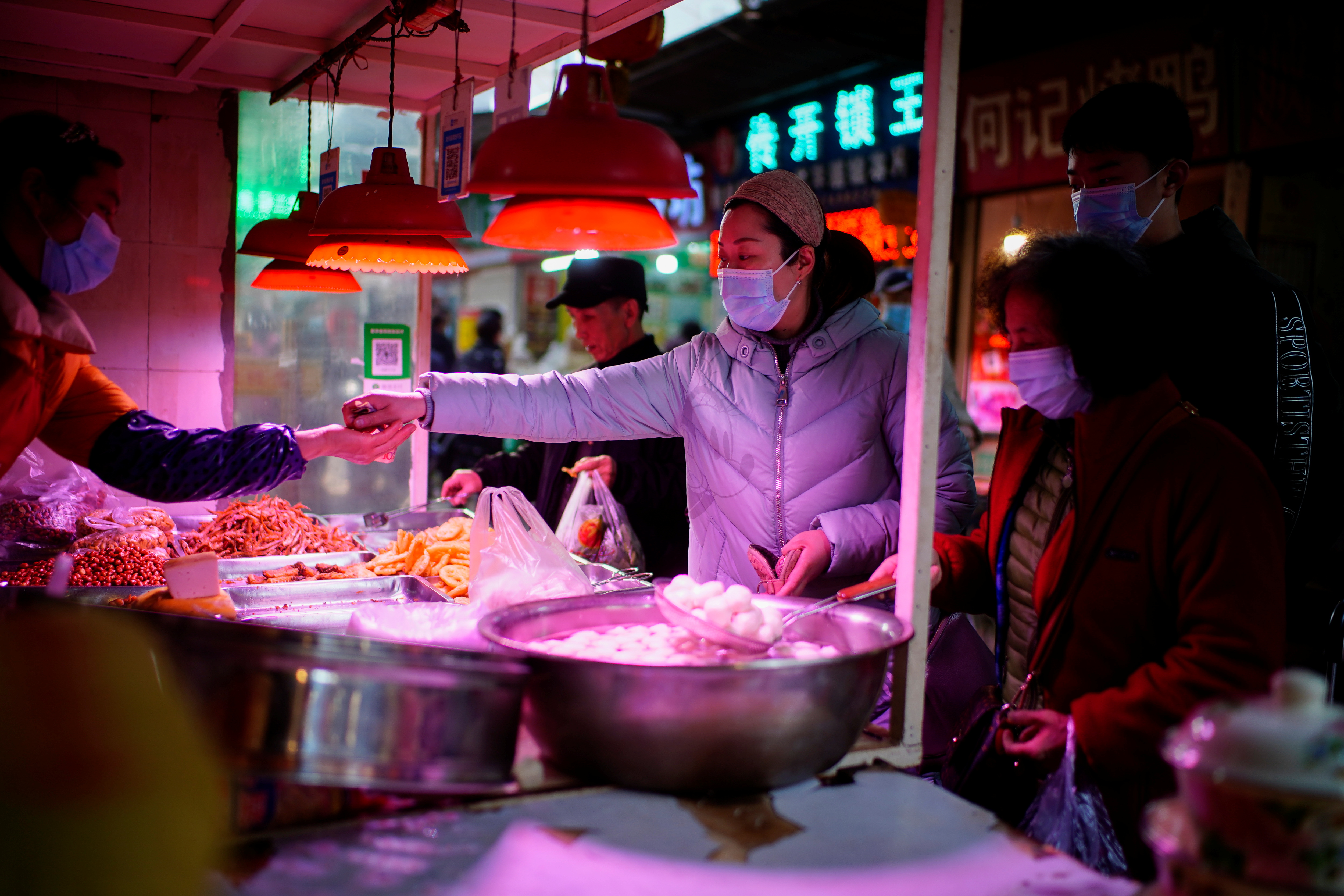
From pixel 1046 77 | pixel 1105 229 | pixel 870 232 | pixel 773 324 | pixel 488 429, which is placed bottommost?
pixel 488 429

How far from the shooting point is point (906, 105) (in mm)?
7625

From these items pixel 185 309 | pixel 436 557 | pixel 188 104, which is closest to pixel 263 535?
pixel 436 557

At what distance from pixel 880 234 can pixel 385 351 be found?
4.57 metres

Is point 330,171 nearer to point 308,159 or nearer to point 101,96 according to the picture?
point 308,159

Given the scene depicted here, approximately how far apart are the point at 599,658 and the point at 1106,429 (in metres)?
0.98

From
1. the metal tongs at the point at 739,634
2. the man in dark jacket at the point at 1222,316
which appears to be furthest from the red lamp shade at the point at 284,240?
the man in dark jacket at the point at 1222,316

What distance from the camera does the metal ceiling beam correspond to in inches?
115

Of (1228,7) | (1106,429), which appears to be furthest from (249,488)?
(1228,7)

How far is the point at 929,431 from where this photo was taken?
160 cm

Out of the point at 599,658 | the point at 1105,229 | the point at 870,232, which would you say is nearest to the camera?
the point at 599,658

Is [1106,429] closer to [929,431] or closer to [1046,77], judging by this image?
[929,431]

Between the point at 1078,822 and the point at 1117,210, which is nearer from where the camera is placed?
the point at 1078,822

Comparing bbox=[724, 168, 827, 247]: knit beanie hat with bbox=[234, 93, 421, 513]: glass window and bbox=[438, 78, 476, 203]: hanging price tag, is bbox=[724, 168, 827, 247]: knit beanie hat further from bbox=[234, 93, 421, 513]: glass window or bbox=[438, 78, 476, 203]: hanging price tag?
bbox=[234, 93, 421, 513]: glass window

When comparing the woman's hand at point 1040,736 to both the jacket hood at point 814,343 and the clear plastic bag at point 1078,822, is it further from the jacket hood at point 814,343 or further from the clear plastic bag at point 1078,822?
the jacket hood at point 814,343
